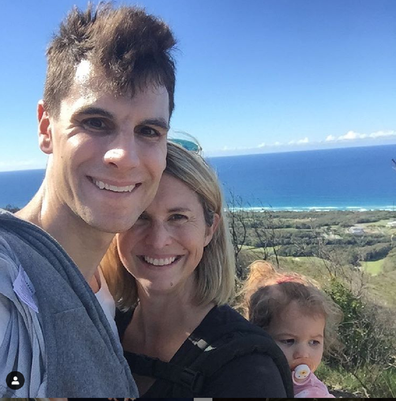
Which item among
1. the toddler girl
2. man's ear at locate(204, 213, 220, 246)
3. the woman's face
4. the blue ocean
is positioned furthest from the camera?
the blue ocean

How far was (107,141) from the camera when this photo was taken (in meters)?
1.09

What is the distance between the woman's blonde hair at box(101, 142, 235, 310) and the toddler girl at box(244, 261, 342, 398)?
204 millimetres

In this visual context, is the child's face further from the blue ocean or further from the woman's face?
the blue ocean

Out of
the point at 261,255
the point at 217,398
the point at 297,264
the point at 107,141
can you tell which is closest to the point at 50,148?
the point at 107,141

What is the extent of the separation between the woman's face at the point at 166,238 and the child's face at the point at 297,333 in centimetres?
42

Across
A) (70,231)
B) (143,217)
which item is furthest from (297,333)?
(70,231)

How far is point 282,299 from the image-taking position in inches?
59.0

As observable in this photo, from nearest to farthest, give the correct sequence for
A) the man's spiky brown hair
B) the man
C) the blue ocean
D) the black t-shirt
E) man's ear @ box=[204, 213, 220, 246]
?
the man, the black t-shirt, the man's spiky brown hair, man's ear @ box=[204, 213, 220, 246], the blue ocean

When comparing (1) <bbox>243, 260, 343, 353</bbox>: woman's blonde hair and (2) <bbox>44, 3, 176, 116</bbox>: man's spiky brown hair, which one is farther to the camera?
(1) <bbox>243, 260, 343, 353</bbox>: woman's blonde hair

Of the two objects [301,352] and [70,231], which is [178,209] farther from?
[301,352]

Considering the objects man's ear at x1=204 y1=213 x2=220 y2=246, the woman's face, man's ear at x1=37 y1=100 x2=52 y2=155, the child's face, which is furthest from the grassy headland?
man's ear at x1=37 y1=100 x2=52 y2=155

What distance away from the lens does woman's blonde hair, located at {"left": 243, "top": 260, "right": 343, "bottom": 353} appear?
1.50 m

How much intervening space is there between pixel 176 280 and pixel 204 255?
0.17 meters

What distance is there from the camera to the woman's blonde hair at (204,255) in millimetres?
1238
